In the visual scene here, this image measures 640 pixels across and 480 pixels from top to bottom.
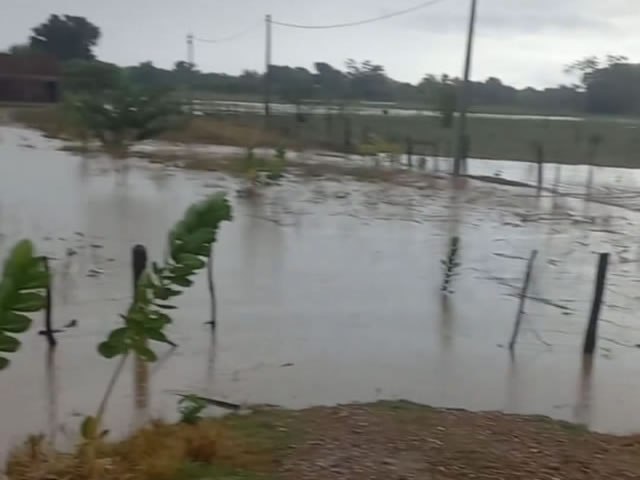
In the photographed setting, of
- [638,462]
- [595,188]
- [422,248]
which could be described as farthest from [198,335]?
[595,188]

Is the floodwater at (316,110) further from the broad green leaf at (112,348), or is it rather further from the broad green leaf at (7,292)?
the broad green leaf at (7,292)

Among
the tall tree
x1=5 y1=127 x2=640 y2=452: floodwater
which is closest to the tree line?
the tall tree

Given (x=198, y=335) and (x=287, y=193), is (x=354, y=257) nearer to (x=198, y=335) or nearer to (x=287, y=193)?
(x=198, y=335)

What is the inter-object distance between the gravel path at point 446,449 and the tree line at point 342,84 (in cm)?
3546

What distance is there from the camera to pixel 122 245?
12.2 m

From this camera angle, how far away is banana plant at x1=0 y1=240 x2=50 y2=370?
355 cm

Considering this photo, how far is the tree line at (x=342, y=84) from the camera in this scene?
154ft

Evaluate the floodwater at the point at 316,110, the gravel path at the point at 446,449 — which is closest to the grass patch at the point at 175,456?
the gravel path at the point at 446,449

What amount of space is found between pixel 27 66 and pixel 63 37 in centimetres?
1758

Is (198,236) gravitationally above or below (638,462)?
above

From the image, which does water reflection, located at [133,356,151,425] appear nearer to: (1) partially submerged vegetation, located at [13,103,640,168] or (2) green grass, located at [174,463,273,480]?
(2) green grass, located at [174,463,273,480]

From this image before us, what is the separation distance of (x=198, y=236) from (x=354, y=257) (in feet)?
26.4

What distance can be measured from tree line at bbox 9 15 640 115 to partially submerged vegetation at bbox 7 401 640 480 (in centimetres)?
3540

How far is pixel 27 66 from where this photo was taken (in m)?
37.8
